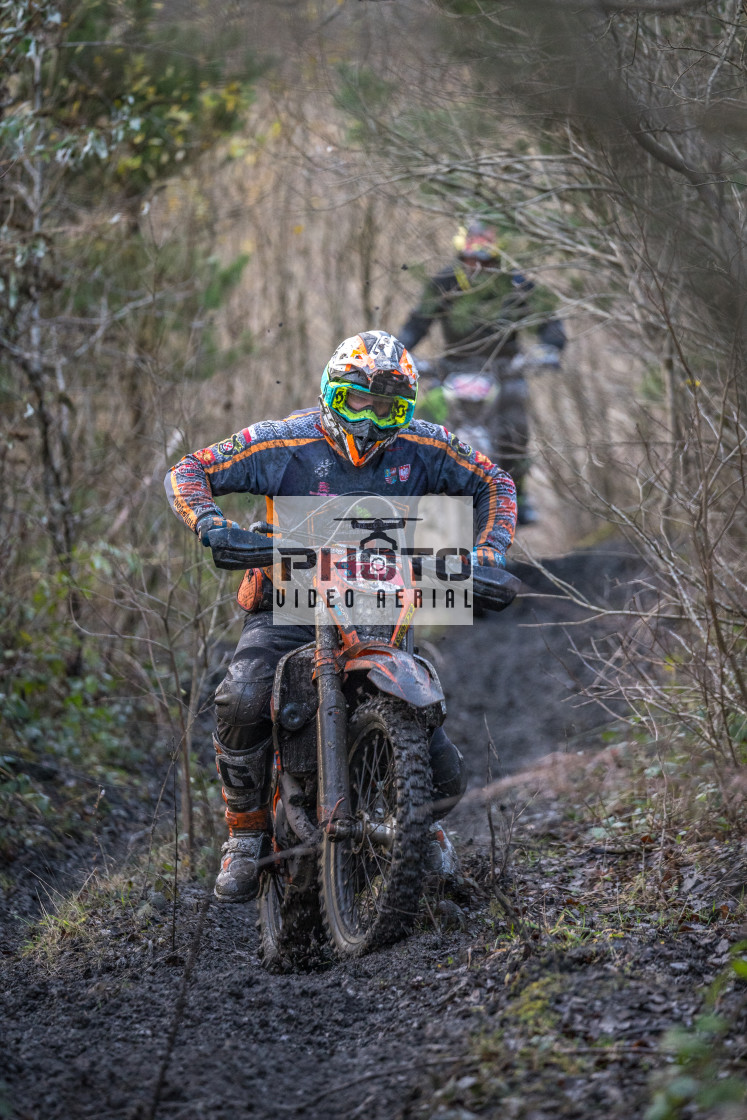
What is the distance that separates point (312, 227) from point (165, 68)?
367cm

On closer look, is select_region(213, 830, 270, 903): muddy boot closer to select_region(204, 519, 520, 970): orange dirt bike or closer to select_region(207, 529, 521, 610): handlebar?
select_region(204, 519, 520, 970): orange dirt bike

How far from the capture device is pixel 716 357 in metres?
5.95

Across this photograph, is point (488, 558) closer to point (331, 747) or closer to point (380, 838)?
point (331, 747)

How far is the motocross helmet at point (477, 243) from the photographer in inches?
337

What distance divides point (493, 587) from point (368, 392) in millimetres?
914

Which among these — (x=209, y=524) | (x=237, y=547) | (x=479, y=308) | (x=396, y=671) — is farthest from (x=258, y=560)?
(x=479, y=308)

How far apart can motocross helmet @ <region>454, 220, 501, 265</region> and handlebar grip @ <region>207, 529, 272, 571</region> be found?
4.83 m

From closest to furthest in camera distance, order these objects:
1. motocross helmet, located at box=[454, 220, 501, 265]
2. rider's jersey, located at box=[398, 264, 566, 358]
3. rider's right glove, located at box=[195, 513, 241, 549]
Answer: rider's right glove, located at box=[195, 513, 241, 549], motocross helmet, located at box=[454, 220, 501, 265], rider's jersey, located at box=[398, 264, 566, 358]

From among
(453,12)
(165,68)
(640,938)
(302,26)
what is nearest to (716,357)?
(453,12)

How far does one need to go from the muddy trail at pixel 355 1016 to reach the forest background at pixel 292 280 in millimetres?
856

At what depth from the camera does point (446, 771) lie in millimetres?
4387

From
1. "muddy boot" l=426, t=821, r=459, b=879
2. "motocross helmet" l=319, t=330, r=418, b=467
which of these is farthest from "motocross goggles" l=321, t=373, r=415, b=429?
"muddy boot" l=426, t=821, r=459, b=879

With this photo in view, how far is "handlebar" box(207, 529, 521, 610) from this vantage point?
4.03 metres

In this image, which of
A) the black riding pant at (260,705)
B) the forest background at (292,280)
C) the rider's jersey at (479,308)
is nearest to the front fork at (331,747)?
the black riding pant at (260,705)
